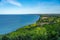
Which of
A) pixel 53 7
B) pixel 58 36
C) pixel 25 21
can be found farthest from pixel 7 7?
pixel 58 36

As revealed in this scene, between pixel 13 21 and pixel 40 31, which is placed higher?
pixel 13 21

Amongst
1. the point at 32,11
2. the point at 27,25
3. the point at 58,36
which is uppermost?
the point at 32,11

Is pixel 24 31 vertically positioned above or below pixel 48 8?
below

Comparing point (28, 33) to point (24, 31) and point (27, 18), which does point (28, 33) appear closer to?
point (24, 31)
